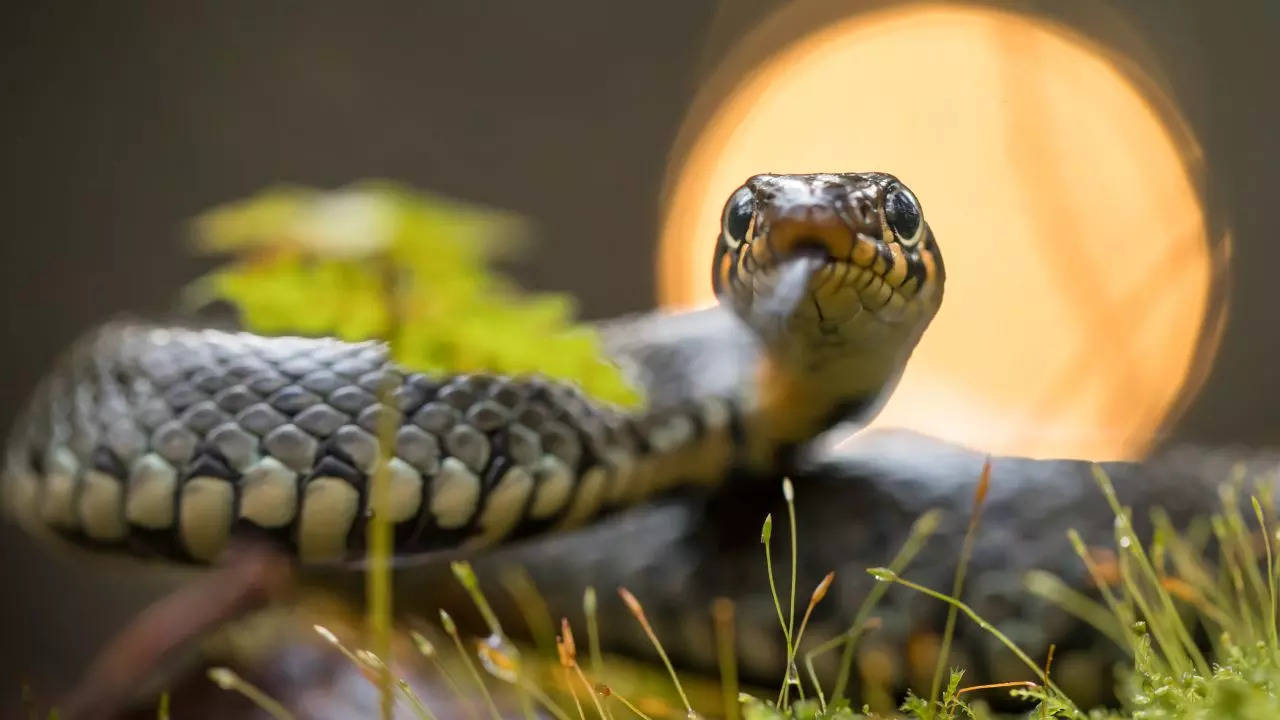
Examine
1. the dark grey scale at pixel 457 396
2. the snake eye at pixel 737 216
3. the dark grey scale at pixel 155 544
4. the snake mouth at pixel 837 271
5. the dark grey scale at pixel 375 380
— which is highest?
the snake eye at pixel 737 216

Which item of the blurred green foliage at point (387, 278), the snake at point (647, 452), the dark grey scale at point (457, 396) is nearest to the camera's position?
the blurred green foliage at point (387, 278)

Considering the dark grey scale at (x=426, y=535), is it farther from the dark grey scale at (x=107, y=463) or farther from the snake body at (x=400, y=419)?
the dark grey scale at (x=107, y=463)

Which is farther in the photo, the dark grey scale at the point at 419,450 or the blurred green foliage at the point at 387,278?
the dark grey scale at the point at 419,450

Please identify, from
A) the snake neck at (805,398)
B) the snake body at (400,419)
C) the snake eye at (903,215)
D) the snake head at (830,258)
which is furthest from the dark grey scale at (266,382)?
the snake eye at (903,215)

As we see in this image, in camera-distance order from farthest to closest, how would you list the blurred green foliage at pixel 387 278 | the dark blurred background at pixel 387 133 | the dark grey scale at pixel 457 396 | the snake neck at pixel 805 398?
the dark blurred background at pixel 387 133, the snake neck at pixel 805 398, the dark grey scale at pixel 457 396, the blurred green foliage at pixel 387 278

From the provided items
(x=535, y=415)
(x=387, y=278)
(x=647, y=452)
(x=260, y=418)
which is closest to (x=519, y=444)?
(x=535, y=415)

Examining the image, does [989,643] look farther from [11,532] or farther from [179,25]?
[179,25]

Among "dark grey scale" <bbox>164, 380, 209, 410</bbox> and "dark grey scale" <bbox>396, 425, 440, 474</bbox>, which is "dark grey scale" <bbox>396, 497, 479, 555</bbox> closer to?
"dark grey scale" <bbox>396, 425, 440, 474</bbox>
